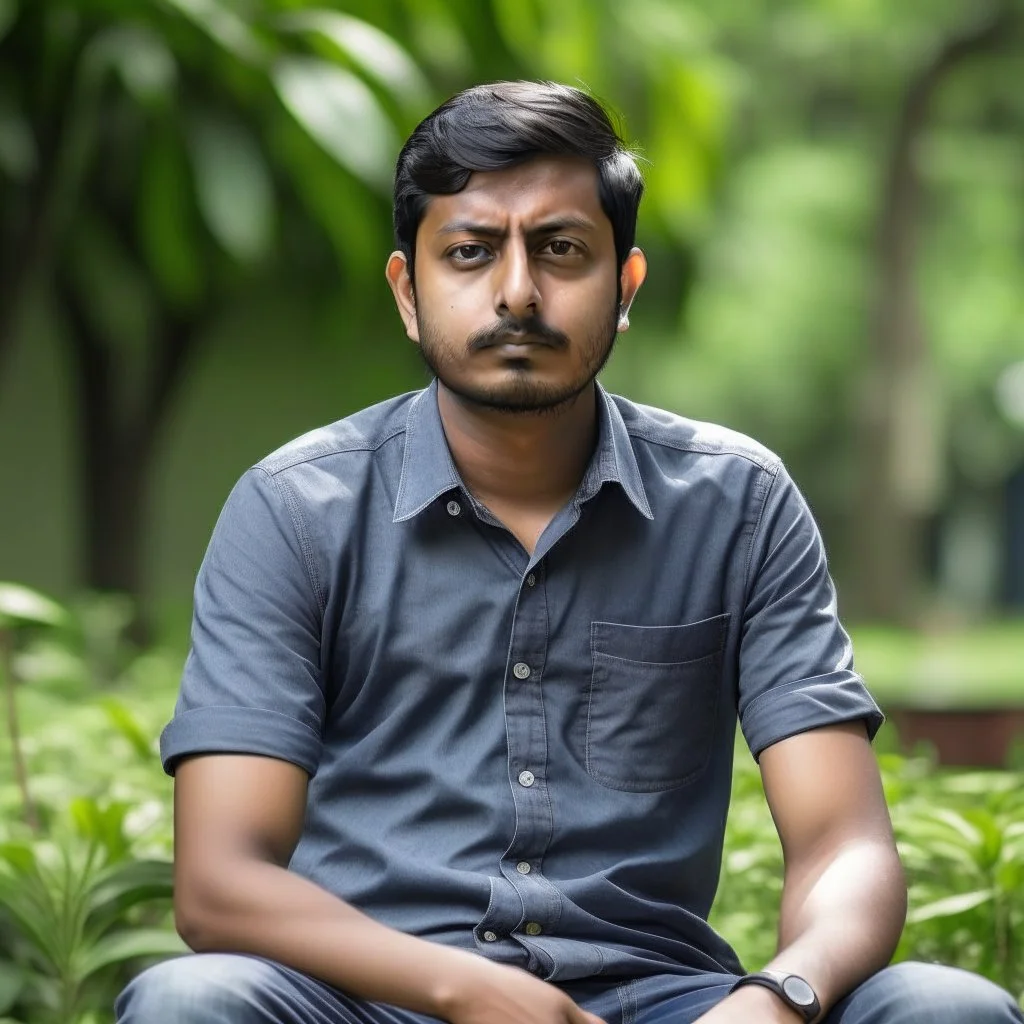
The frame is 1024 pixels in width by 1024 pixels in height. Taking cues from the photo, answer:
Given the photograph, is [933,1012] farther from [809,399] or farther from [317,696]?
[809,399]

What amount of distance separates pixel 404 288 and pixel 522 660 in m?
0.56

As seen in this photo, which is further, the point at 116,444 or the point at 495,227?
the point at 116,444

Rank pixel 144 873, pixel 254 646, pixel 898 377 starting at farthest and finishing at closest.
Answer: pixel 898 377 < pixel 144 873 < pixel 254 646

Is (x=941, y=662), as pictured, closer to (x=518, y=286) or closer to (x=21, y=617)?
(x=21, y=617)

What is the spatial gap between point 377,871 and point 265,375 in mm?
9535

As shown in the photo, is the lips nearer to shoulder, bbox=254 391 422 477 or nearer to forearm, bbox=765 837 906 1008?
shoulder, bbox=254 391 422 477

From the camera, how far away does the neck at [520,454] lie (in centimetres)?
255

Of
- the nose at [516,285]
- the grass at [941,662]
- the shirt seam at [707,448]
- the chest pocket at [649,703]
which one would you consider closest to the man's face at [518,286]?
the nose at [516,285]

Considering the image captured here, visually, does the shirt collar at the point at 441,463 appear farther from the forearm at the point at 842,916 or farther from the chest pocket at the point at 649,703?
the forearm at the point at 842,916

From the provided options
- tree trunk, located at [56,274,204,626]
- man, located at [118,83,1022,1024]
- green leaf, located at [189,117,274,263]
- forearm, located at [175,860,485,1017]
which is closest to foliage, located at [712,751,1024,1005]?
man, located at [118,83,1022,1024]

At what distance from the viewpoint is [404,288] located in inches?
104

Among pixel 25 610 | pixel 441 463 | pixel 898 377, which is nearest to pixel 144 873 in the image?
pixel 25 610

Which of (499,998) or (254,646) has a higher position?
(254,646)

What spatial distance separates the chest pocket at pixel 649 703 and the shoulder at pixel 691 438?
238 mm
